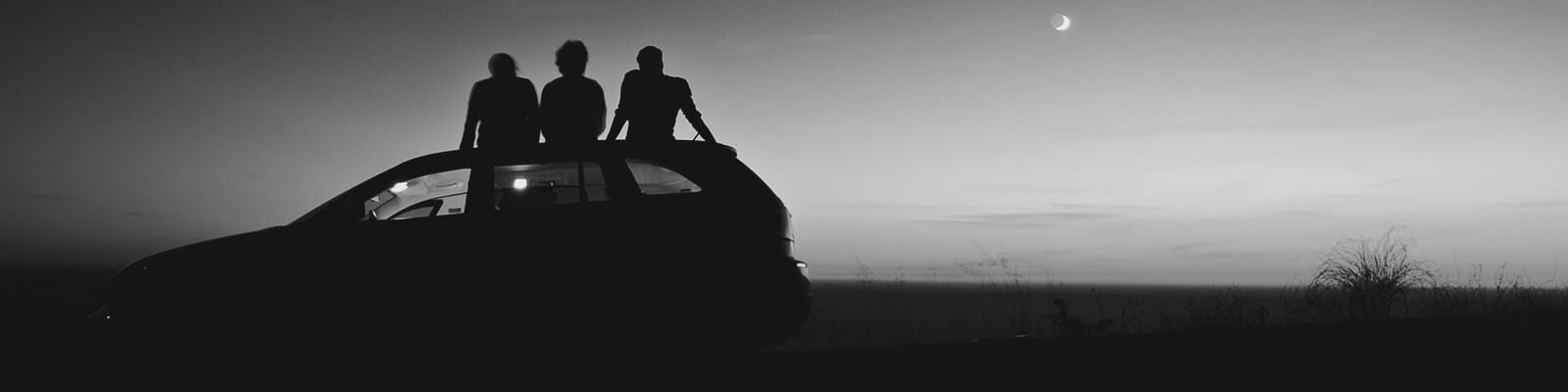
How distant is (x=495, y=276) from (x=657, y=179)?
3.05ft

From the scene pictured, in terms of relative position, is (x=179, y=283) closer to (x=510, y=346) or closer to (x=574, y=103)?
(x=510, y=346)

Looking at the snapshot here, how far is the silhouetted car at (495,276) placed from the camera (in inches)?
178

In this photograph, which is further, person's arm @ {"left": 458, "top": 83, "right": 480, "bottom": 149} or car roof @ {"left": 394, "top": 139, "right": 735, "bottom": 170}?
person's arm @ {"left": 458, "top": 83, "right": 480, "bottom": 149}

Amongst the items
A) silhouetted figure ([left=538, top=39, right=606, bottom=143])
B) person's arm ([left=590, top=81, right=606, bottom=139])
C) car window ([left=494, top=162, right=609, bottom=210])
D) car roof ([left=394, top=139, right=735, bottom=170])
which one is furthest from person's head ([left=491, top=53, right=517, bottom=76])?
car window ([left=494, top=162, right=609, bottom=210])

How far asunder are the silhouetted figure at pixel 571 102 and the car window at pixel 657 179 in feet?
Answer: 6.53

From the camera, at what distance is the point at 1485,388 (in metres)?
3.65

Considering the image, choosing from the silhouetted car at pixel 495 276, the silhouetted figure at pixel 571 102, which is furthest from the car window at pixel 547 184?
the silhouetted figure at pixel 571 102

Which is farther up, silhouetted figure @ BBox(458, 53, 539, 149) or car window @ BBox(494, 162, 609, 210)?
silhouetted figure @ BBox(458, 53, 539, 149)

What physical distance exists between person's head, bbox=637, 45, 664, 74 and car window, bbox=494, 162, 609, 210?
2174 mm

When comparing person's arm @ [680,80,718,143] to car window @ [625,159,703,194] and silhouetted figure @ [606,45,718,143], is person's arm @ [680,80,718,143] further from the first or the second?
car window @ [625,159,703,194]

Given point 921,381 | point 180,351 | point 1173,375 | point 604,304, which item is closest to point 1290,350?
point 1173,375

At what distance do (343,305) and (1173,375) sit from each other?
13.1 ft

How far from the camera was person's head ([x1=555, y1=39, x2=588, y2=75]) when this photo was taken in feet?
22.0

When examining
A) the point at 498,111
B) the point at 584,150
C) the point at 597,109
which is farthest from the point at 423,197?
the point at 597,109
